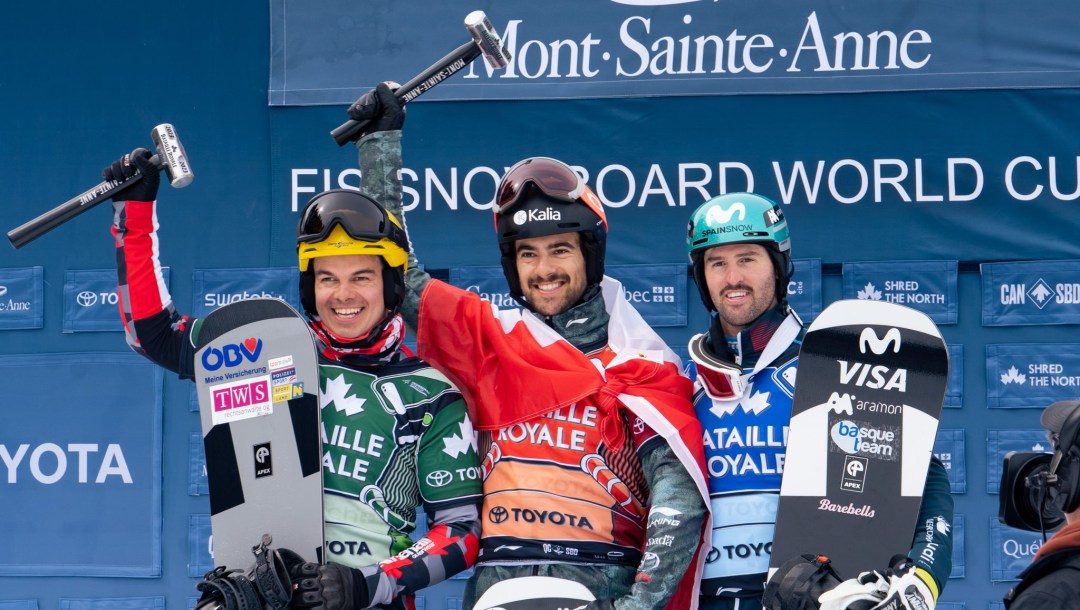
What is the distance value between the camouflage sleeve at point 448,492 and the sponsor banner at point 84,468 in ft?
9.19

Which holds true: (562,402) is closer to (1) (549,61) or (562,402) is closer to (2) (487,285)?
(2) (487,285)

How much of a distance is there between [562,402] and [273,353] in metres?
0.79

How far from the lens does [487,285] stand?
18.1 feet

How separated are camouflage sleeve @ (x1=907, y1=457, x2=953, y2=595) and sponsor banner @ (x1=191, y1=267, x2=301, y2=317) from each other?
10.5 feet

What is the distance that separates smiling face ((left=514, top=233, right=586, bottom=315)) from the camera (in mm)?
3406

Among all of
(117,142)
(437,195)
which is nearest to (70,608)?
(117,142)

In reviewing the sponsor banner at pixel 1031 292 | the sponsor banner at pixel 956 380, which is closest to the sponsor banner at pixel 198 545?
the sponsor banner at pixel 956 380

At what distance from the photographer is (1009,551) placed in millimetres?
5402

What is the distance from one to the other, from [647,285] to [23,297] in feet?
9.60

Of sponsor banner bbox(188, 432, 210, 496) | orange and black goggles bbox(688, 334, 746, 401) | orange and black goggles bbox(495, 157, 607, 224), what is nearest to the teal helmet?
orange and black goggles bbox(688, 334, 746, 401)

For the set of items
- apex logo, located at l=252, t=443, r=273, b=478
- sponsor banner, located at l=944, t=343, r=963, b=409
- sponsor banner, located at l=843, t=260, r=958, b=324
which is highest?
sponsor banner, located at l=843, t=260, r=958, b=324

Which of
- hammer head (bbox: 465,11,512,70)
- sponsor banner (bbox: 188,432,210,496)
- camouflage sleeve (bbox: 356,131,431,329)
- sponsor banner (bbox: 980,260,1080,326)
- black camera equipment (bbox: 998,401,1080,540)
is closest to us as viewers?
black camera equipment (bbox: 998,401,1080,540)

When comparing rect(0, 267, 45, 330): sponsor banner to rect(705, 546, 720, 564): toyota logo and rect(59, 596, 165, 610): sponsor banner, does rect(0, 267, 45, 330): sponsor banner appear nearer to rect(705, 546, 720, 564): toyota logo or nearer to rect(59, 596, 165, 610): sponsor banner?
rect(59, 596, 165, 610): sponsor banner

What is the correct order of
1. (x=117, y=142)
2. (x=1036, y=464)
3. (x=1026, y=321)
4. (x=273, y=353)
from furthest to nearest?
1. (x=117, y=142)
2. (x=1026, y=321)
3. (x=273, y=353)
4. (x=1036, y=464)
